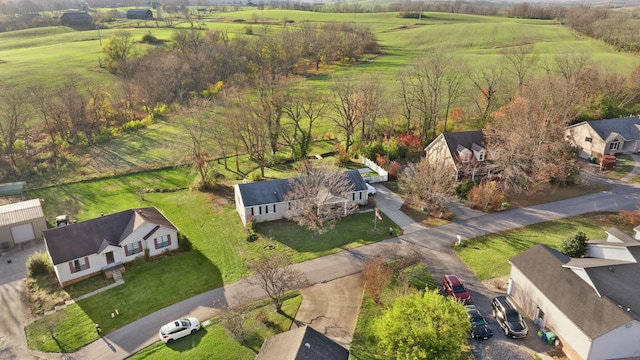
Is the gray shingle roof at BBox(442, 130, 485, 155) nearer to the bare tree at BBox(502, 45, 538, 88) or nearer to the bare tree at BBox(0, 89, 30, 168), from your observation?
the bare tree at BBox(502, 45, 538, 88)

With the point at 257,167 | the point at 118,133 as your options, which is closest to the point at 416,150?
the point at 257,167

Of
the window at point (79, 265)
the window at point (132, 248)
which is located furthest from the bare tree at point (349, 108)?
the window at point (79, 265)

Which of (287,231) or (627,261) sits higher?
(627,261)

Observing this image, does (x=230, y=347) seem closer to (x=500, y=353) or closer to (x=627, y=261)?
(x=500, y=353)

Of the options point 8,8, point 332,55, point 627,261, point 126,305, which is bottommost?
point 126,305

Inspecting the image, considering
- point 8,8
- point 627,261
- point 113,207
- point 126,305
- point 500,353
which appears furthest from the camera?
point 8,8

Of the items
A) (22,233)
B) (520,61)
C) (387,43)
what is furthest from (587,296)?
(387,43)

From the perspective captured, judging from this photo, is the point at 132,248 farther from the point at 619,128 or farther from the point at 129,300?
the point at 619,128
